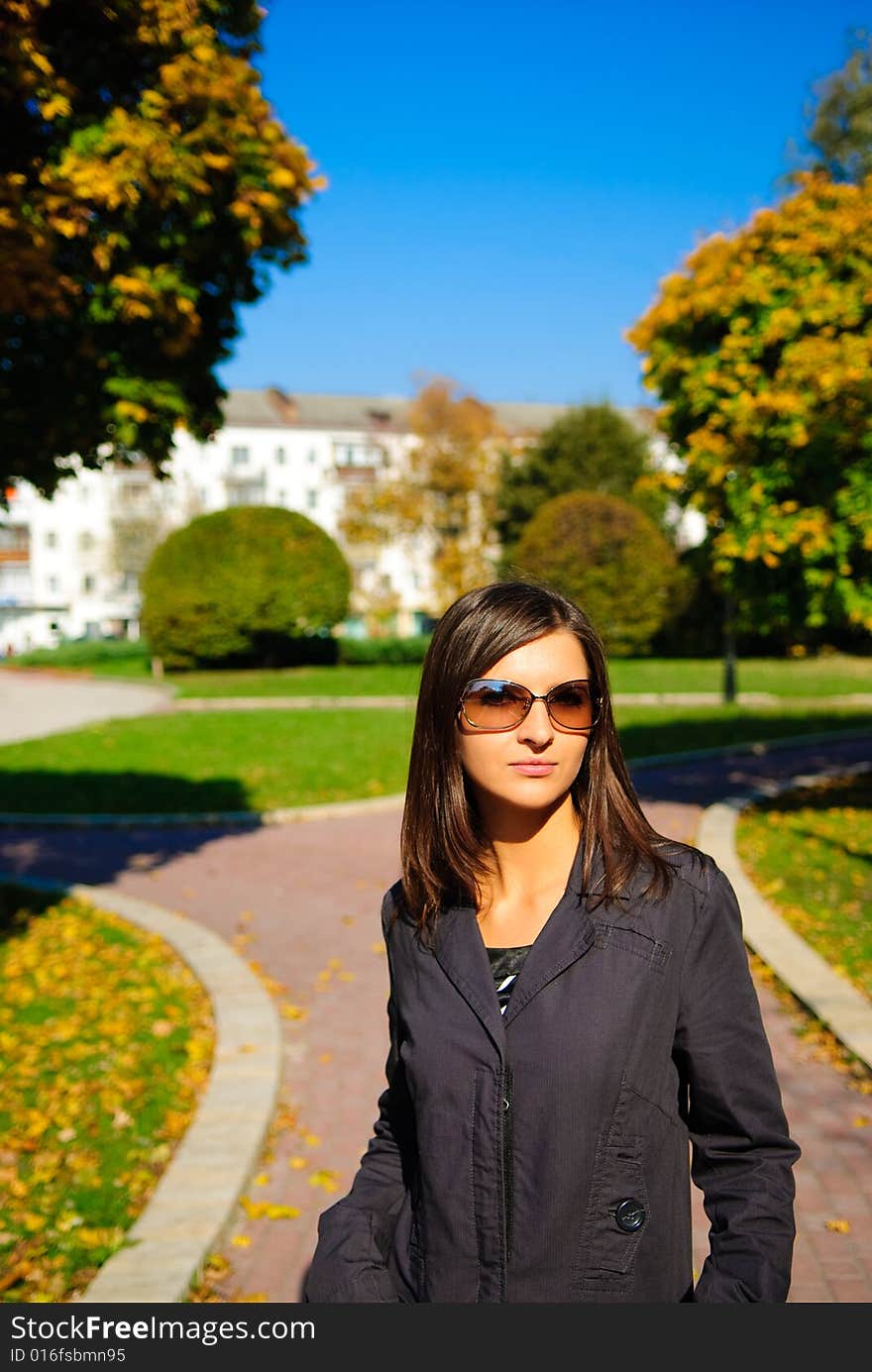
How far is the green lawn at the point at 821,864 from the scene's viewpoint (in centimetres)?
656

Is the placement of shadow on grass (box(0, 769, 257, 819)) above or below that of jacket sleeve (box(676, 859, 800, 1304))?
below

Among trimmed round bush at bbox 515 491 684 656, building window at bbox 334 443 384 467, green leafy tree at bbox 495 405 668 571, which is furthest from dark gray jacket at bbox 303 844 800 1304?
building window at bbox 334 443 384 467

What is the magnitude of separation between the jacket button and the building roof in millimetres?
68603

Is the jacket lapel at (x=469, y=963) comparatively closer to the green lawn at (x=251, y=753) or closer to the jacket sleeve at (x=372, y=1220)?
A: the jacket sleeve at (x=372, y=1220)

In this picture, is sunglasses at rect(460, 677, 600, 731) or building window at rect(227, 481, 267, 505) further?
building window at rect(227, 481, 267, 505)

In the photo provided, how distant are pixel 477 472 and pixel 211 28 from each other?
3958 cm

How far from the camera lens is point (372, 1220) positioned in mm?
1753

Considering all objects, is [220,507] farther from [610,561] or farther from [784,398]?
[784,398]

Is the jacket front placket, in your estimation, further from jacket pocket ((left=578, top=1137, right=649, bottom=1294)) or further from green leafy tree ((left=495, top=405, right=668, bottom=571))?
green leafy tree ((left=495, top=405, right=668, bottom=571))

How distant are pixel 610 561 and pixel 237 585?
1328 centimetres

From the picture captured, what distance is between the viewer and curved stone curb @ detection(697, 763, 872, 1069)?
203 inches

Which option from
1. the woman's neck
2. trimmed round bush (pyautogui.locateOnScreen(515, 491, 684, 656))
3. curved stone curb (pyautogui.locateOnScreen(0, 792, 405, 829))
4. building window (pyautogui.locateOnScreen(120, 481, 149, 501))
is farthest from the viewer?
building window (pyautogui.locateOnScreen(120, 481, 149, 501))

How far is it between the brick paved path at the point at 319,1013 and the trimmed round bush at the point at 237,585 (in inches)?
925

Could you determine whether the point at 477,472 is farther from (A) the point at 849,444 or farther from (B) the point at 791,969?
(B) the point at 791,969
